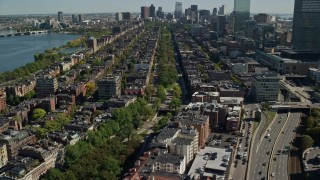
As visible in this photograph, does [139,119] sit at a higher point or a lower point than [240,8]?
lower

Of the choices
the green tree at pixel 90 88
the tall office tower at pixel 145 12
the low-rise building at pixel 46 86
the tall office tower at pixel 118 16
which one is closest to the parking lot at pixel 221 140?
the green tree at pixel 90 88

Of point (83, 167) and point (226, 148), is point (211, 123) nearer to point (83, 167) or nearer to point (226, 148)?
point (226, 148)

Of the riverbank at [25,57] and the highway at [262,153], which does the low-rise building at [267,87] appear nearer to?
the highway at [262,153]

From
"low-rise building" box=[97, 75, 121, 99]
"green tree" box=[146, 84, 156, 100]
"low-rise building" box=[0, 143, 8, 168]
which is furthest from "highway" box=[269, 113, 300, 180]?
"low-rise building" box=[97, 75, 121, 99]

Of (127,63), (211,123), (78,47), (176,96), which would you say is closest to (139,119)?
(211,123)

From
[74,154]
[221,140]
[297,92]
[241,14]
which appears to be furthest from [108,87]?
[241,14]

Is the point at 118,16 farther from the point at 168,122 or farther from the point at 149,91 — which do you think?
the point at 168,122

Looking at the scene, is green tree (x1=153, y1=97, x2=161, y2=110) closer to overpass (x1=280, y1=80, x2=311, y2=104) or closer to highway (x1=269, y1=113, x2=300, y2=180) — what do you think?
highway (x1=269, y1=113, x2=300, y2=180)
